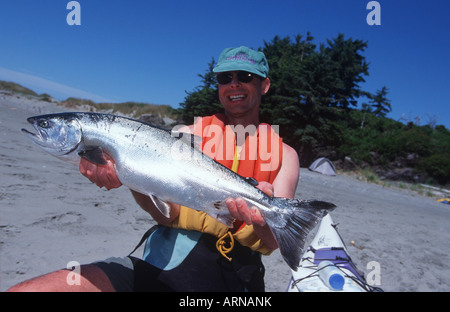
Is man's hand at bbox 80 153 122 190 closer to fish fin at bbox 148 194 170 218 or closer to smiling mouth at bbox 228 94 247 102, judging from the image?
fish fin at bbox 148 194 170 218

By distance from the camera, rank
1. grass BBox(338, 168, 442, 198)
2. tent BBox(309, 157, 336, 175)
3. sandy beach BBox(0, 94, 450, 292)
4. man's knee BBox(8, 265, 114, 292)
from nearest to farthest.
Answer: man's knee BBox(8, 265, 114, 292) < sandy beach BBox(0, 94, 450, 292) < grass BBox(338, 168, 442, 198) < tent BBox(309, 157, 336, 175)

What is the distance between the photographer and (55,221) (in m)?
4.66

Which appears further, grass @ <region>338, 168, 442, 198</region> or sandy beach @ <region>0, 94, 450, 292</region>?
grass @ <region>338, 168, 442, 198</region>

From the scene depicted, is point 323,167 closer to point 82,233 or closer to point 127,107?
point 82,233

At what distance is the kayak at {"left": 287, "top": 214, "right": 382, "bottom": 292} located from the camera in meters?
4.29

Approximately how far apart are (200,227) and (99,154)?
117 centimetres

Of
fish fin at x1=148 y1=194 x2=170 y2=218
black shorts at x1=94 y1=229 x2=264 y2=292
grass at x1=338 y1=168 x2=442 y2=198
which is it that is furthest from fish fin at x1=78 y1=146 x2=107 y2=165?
grass at x1=338 y1=168 x2=442 y2=198

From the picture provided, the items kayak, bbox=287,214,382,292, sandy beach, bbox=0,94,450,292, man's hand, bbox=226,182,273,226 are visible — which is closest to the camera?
man's hand, bbox=226,182,273,226

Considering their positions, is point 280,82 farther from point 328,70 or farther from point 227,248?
point 227,248

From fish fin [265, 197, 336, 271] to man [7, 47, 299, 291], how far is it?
0.58ft

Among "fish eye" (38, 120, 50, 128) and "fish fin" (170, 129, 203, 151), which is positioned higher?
"fish eye" (38, 120, 50, 128)

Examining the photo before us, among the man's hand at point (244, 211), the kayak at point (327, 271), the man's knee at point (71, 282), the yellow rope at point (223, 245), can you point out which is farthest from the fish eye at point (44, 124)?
the kayak at point (327, 271)

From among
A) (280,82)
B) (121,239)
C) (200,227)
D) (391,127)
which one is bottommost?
(121,239)
